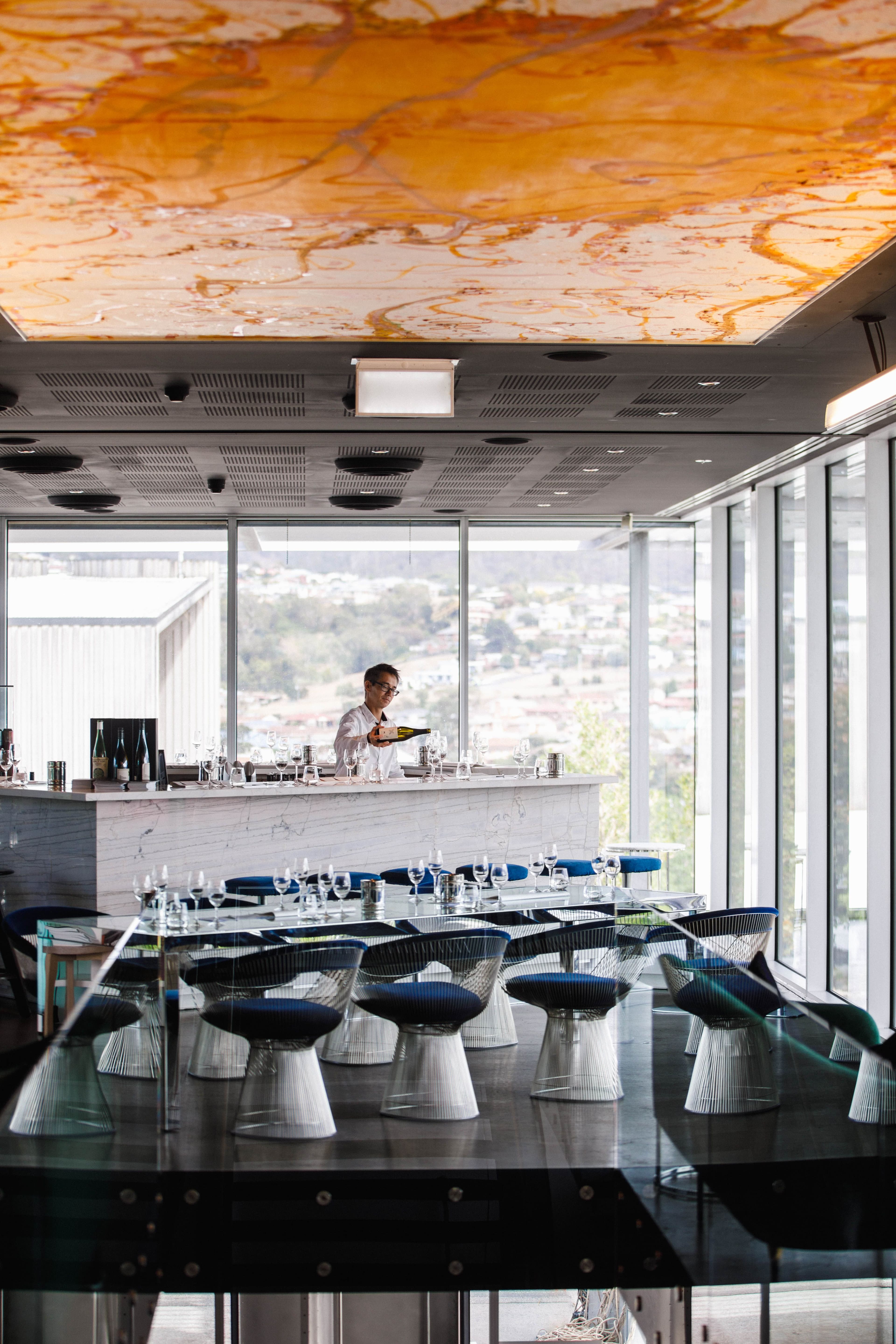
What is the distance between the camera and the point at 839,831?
8.32 m

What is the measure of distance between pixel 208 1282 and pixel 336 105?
11.6ft

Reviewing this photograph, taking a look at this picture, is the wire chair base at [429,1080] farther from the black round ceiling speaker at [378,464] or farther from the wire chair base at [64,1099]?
the black round ceiling speaker at [378,464]

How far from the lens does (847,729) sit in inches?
324

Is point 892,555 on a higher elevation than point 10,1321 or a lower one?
higher

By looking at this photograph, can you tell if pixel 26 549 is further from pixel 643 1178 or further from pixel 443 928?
pixel 643 1178

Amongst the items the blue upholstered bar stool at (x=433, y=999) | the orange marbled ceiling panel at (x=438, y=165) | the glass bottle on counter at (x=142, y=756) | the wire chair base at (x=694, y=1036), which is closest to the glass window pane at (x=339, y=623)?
the glass bottle on counter at (x=142, y=756)

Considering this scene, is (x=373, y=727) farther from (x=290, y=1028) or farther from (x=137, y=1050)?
(x=137, y=1050)

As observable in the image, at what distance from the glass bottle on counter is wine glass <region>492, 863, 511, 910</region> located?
2.66 meters

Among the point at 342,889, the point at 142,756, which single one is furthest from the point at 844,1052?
the point at 142,756

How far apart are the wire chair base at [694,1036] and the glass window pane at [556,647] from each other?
6.93 meters

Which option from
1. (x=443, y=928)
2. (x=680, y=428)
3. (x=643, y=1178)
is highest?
(x=680, y=428)

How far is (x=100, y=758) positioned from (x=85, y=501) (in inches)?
120

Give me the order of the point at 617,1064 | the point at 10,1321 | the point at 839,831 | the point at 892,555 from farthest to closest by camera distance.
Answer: the point at 839,831 → the point at 892,555 → the point at 617,1064 → the point at 10,1321

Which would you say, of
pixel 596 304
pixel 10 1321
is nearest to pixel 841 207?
pixel 596 304
